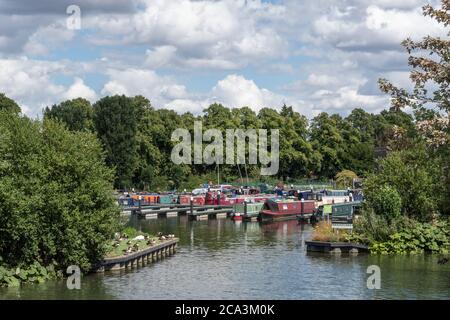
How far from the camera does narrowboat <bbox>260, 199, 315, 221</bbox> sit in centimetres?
8131

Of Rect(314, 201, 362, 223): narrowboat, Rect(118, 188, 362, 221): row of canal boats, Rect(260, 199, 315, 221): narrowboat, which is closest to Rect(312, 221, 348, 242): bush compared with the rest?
Rect(118, 188, 362, 221): row of canal boats

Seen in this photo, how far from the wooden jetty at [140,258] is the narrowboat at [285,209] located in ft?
93.9

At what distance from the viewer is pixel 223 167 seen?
124812 mm

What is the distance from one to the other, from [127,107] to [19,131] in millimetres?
72023

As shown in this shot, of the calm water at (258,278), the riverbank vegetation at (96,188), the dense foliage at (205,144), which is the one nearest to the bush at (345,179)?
the dense foliage at (205,144)

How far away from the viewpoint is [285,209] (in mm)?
83375

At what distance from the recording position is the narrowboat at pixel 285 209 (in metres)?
81.3

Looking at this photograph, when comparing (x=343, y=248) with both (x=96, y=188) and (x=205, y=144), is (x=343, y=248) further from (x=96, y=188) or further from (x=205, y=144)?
(x=205, y=144)

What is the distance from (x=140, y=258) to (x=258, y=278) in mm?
8373

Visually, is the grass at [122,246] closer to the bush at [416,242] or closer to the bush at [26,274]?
the bush at [26,274]
